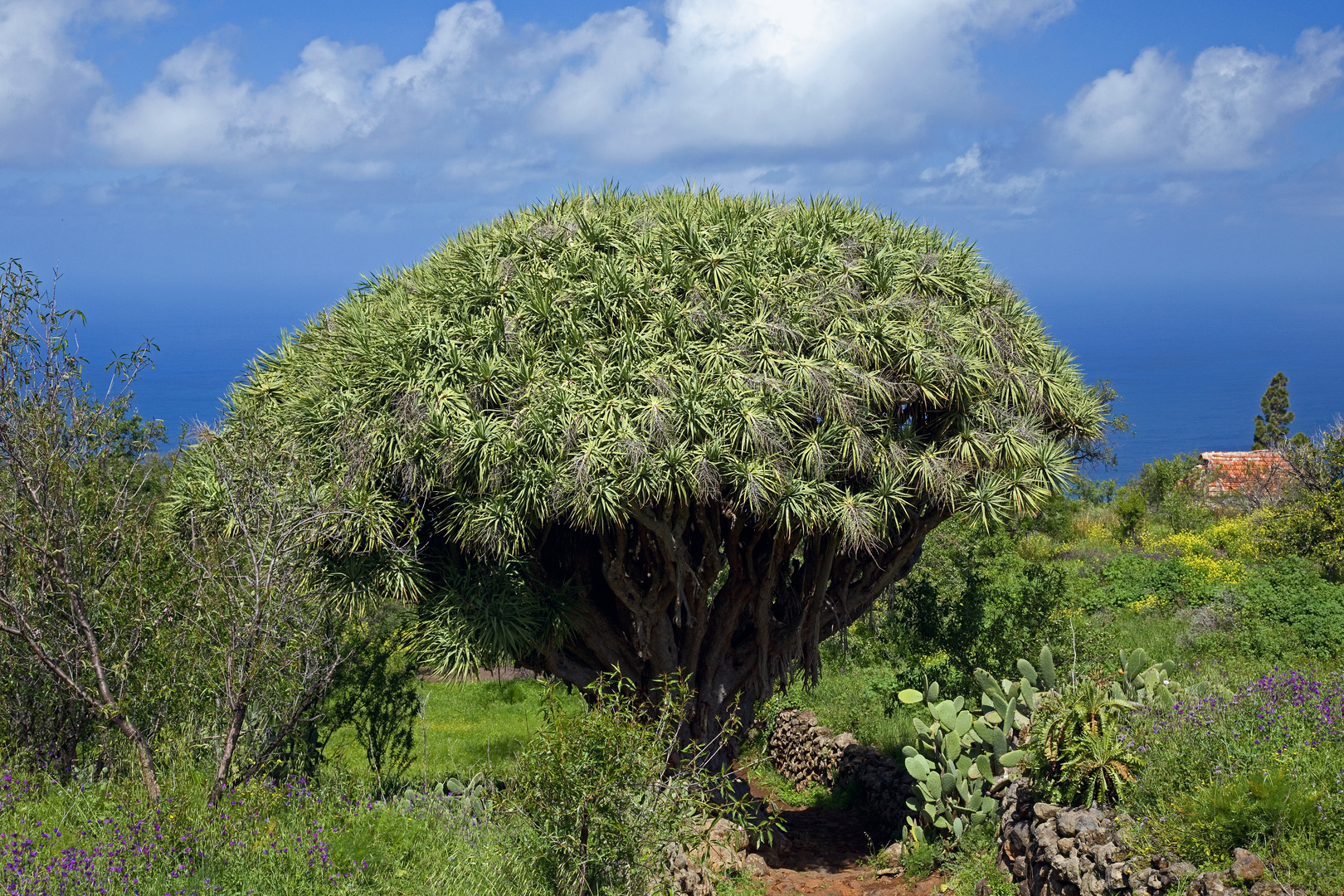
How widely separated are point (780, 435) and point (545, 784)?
3.47 meters

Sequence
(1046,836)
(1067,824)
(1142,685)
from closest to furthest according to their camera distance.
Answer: (1067,824) → (1046,836) → (1142,685)

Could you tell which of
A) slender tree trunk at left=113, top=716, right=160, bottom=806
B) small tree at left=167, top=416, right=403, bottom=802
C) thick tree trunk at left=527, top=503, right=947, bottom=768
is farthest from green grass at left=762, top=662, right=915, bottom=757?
slender tree trunk at left=113, top=716, right=160, bottom=806

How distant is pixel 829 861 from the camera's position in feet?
33.1

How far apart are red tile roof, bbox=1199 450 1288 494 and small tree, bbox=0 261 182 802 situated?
81.1 ft

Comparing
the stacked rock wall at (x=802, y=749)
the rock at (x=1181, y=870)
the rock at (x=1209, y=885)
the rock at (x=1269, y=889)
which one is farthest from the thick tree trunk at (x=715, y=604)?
the rock at (x=1269, y=889)

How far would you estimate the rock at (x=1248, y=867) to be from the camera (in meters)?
5.48

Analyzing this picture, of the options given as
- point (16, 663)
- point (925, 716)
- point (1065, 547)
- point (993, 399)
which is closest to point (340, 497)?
point (16, 663)

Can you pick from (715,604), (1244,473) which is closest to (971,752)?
(715,604)

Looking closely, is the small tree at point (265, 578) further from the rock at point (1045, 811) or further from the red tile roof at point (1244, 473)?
the red tile roof at point (1244, 473)

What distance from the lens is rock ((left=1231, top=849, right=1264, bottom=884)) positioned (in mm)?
5477

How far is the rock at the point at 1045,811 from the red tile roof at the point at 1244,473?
19.9 m

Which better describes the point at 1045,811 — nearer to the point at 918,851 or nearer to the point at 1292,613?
the point at 918,851

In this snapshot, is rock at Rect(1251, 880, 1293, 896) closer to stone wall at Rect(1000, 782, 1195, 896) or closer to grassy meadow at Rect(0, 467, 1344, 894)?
grassy meadow at Rect(0, 467, 1344, 894)

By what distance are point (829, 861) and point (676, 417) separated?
5496mm
